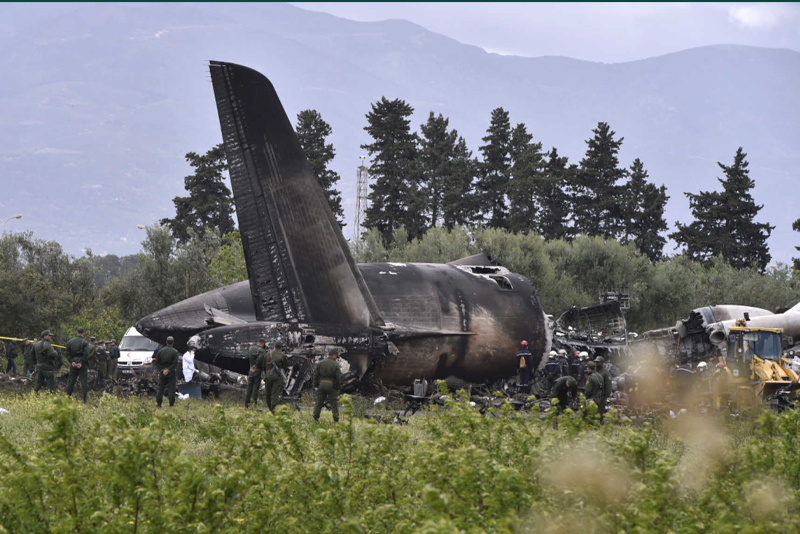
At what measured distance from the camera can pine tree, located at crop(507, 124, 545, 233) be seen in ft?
209

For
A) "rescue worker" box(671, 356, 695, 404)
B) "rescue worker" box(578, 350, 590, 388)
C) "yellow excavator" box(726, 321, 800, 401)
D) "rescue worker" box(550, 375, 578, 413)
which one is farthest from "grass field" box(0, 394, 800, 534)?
"rescue worker" box(671, 356, 695, 404)

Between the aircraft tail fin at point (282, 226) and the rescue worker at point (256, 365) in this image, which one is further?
the aircraft tail fin at point (282, 226)

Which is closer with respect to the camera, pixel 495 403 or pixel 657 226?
pixel 495 403

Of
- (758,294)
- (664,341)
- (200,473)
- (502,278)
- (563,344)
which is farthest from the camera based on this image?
(758,294)

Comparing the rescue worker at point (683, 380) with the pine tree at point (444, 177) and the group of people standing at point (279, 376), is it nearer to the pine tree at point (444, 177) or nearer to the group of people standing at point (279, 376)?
the group of people standing at point (279, 376)

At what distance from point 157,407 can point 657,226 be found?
2135 inches

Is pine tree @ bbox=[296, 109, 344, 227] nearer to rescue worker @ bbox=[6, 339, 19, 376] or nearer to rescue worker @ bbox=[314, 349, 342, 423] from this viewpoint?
rescue worker @ bbox=[6, 339, 19, 376]

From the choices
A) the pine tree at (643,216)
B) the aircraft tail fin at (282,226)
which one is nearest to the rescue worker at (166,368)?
the aircraft tail fin at (282,226)

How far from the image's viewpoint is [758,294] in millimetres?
52906

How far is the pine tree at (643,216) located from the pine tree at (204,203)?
110 feet

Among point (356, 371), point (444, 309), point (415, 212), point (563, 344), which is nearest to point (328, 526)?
point (356, 371)

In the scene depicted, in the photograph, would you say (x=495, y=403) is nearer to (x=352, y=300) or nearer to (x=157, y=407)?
(x=352, y=300)

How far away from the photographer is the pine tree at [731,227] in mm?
60625

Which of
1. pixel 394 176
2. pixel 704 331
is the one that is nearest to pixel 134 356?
pixel 704 331
